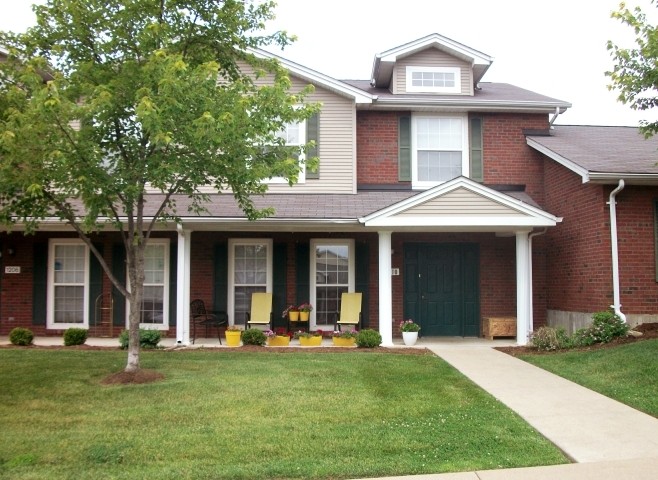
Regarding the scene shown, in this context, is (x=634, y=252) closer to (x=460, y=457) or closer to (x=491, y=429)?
(x=491, y=429)

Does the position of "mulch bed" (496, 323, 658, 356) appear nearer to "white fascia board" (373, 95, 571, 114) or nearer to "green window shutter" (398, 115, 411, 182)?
"green window shutter" (398, 115, 411, 182)

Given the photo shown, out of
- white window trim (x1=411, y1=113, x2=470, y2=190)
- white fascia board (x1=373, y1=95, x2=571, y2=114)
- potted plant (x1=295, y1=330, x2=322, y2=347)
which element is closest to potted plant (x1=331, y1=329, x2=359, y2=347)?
potted plant (x1=295, y1=330, x2=322, y2=347)

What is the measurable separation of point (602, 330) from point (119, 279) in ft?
33.2

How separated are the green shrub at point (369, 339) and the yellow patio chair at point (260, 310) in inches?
91.6

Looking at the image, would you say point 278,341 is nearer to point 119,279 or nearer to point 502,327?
point 119,279

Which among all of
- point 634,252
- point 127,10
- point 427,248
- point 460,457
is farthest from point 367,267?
point 460,457

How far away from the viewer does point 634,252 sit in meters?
11.8

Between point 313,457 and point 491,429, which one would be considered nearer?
point 313,457

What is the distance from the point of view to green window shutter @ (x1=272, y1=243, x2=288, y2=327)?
14.0m

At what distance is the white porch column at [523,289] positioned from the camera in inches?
500

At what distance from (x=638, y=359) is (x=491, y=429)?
4.04 metres

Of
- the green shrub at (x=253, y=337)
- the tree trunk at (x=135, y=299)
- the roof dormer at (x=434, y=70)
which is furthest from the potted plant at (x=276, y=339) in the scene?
the roof dormer at (x=434, y=70)

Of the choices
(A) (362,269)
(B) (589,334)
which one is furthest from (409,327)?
(B) (589,334)

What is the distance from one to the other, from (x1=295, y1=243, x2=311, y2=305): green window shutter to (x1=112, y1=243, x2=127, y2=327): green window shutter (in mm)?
3942
